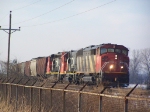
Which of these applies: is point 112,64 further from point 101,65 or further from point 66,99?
point 66,99

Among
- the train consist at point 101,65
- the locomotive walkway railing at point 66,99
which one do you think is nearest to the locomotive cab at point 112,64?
the train consist at point 101,65

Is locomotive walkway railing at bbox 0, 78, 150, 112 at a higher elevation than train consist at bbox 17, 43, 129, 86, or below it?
below

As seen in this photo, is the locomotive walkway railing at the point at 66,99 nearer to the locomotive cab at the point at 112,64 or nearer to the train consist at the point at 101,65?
the train consist at the point at 101,65

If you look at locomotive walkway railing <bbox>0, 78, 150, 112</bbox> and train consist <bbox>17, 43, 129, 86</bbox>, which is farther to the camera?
train consist <bbox>17, 43, 129, 86</bbox>

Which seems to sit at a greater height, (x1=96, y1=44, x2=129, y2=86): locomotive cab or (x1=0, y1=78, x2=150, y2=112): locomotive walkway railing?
(x1=96, y1=44, x2=129, y2=86): locomotive cab

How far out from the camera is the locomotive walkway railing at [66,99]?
7488 mm

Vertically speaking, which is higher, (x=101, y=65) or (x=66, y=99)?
(x=101, y=65)

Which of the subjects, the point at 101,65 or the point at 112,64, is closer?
the point at 101,65

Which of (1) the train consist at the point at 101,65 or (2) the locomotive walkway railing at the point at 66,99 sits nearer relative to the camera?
(2) the locomotive walkway railing at the point at 66,99

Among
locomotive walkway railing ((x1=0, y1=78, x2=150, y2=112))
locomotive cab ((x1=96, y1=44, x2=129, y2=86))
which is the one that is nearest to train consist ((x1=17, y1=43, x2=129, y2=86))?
locomotive cab ((x1=96, y1=44, x2=129, y2=86))

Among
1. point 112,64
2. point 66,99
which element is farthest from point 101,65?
point 66,99

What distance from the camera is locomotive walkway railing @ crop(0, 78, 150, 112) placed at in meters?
7.49

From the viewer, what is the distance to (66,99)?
36.5 ft

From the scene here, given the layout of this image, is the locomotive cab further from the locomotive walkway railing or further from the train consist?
the locomotive walkway railing
